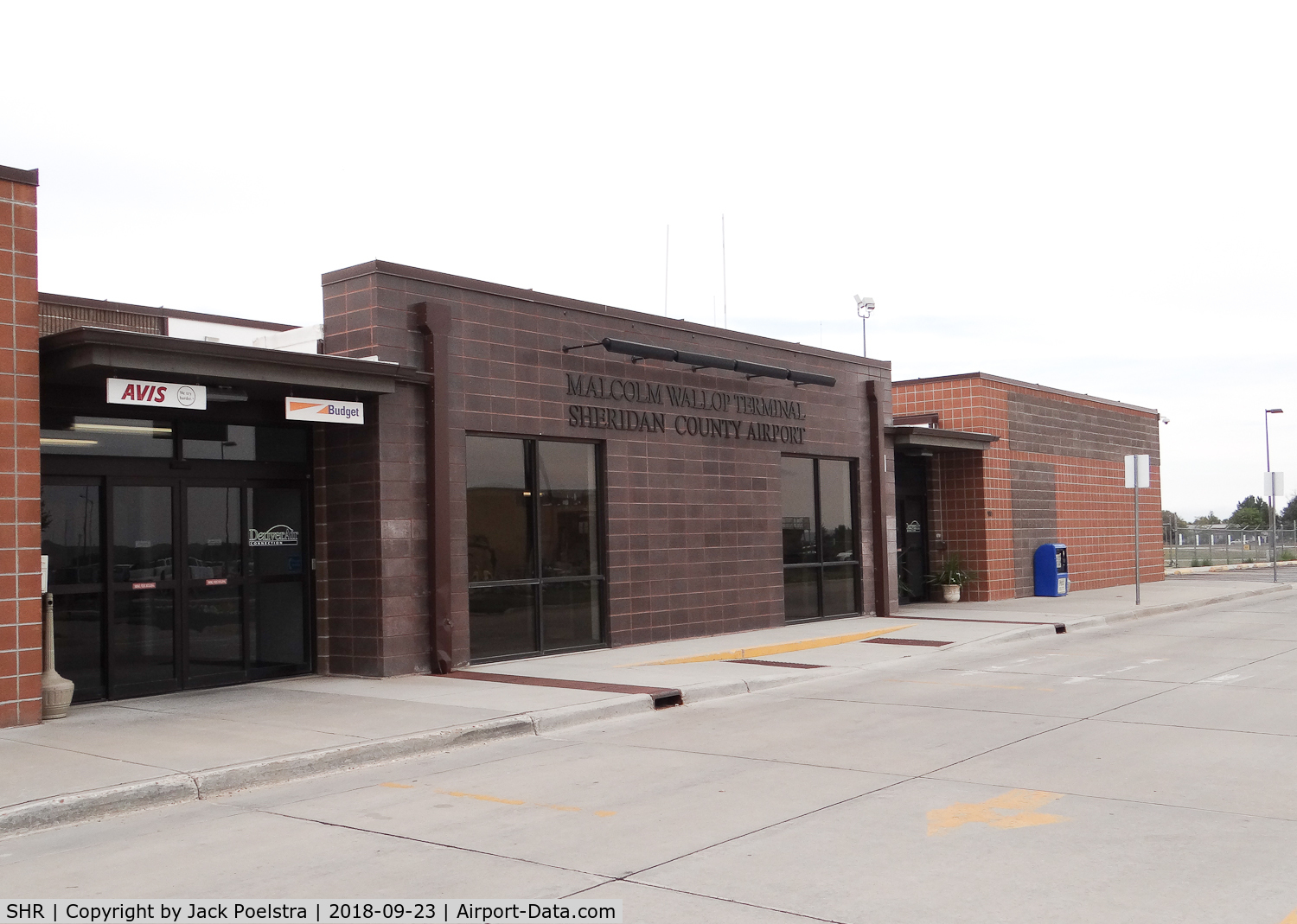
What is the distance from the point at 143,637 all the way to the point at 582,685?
4.70 meters

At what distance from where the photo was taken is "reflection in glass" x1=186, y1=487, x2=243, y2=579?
1289 centimetres

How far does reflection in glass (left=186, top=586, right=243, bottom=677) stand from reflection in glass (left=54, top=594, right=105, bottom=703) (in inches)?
39.8

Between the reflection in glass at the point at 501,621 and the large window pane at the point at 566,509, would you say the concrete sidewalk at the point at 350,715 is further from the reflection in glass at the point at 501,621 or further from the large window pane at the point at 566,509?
the large window pane at the point at 566,509

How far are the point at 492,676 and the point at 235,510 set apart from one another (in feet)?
11.5

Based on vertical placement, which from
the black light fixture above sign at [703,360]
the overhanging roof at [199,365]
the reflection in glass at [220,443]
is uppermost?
the black light fixture above sign at [703,360]

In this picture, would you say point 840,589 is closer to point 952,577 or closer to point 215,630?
point 952,577

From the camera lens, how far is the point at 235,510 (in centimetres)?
1332

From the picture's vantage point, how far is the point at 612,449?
16.6 meters

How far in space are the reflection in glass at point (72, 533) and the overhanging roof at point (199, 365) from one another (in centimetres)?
121

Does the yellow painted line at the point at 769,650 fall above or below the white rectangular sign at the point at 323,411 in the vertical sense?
below

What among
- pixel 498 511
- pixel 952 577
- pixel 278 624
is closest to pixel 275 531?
pixel 278 624

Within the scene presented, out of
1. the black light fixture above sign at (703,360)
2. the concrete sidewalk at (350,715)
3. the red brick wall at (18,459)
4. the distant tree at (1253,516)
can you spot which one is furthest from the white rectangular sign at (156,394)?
the distant tree at (1253,516)

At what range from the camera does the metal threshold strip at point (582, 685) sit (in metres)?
12.1

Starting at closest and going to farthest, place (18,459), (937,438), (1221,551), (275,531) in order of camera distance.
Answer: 1. (18,459)
2. (275,531)
3. (937,438)
4. (1221,551)
